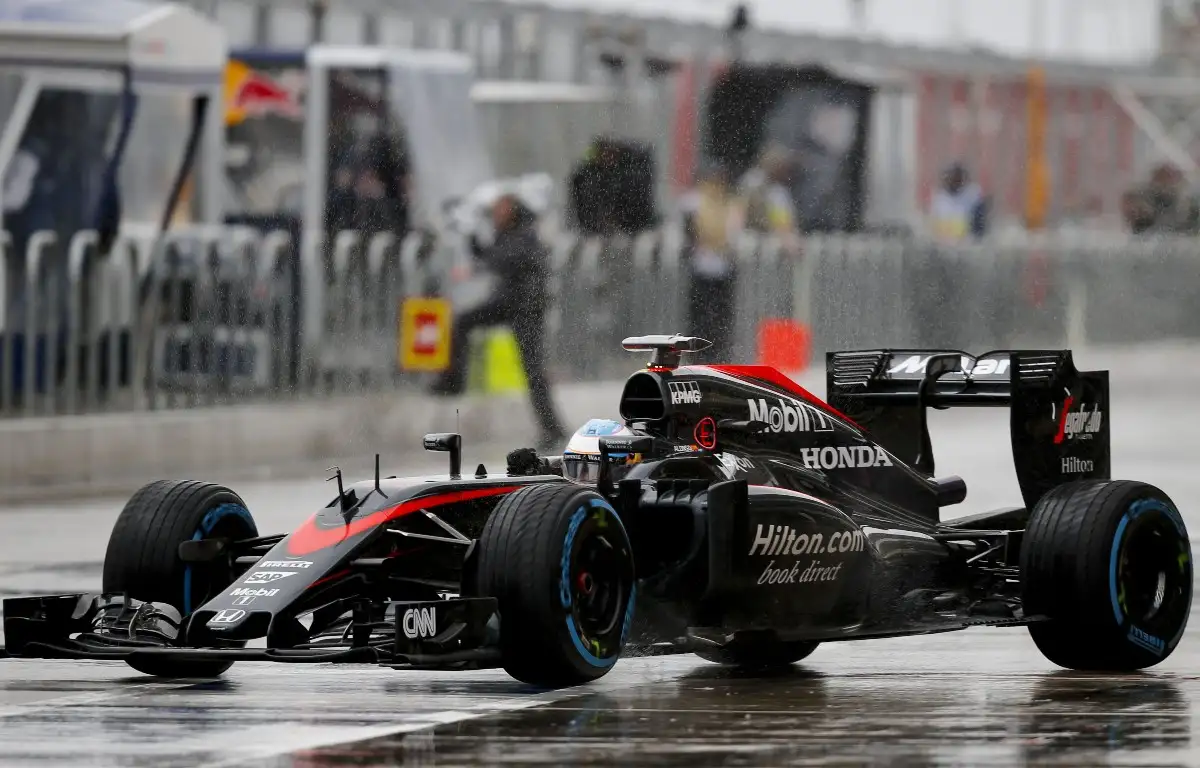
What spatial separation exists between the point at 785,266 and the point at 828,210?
6.72 meters

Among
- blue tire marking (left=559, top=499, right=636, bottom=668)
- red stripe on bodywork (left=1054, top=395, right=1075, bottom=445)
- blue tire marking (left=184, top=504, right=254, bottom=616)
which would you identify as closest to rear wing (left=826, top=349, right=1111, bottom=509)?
red stripe on bodywork (left=1054, top=395, right=1075, bottom=445)

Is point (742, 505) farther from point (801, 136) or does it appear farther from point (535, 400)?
point (801, 136)

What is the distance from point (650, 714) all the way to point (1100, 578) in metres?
2.05

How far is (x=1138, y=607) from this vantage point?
10398mm

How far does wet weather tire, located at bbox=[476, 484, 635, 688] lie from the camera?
886 cm

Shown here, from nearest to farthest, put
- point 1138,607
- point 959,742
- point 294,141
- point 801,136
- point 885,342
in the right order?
1. point 959,742
2. point 1138,607
3. point 885,342
4. point 294,141
5. point 801,136

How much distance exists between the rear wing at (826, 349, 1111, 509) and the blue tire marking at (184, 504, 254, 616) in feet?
9.33

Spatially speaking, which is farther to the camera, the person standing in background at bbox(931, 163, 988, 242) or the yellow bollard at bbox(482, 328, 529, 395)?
the person standing in background at bbox(931, 163, 988, 242)

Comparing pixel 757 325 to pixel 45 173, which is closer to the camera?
pixel 45 173

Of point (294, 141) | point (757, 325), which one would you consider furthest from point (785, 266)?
point (294, 141)

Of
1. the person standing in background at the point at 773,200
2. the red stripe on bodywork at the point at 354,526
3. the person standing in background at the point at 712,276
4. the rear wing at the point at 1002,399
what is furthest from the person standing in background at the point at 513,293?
the red stripe on bodywork at the point at 354,526

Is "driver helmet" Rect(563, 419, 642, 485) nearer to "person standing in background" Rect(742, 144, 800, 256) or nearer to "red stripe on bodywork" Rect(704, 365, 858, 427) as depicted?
"red stripe on bodywork" Rect(704, 365, 858, 427)

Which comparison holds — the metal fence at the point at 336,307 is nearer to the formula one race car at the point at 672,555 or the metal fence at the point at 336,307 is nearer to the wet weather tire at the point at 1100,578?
the formula one race car at the point at 672,555

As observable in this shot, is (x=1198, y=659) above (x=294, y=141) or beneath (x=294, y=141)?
beneath
